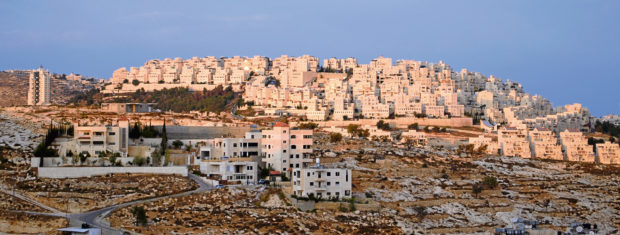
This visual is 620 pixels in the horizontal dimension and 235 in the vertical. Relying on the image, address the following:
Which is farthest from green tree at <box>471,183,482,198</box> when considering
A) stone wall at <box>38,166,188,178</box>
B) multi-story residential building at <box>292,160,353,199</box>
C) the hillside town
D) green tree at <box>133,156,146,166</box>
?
green tree at <box>133,156,146,166</box>

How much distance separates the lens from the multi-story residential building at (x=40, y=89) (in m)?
95.9

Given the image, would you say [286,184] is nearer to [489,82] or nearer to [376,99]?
[376,99]

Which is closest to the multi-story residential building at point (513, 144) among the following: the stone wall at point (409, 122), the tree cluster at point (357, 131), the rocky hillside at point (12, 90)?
the stone wall at point (409, 122)

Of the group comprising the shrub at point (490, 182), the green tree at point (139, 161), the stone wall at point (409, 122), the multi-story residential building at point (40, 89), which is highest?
the multi-story residential building at point (40, 89)

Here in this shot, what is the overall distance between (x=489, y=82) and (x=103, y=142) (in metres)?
51.2

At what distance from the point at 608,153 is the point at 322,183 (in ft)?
98.5

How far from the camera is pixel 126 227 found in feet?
127

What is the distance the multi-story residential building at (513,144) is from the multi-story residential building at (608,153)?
491cm

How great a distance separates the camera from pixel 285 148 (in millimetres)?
50344

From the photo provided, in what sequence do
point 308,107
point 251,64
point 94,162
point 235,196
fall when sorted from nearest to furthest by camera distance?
point 235,196, point 94,162, point 308,107, point 251,64

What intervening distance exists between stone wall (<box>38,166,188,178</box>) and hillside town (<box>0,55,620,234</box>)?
56mm

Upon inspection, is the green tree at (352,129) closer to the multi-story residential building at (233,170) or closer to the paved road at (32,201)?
the multi-story residential building at (233,170)

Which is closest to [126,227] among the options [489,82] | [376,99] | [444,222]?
[444,222]

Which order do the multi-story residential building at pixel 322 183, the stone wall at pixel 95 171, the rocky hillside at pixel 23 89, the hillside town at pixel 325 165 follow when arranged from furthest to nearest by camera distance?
the rocky hillside at pixel 23 89 < the stone wall at pixel 95 171 < the multi-story residential building at pixel 322 183 < the hillside town at pixel 325 165
